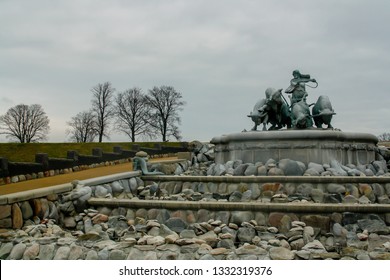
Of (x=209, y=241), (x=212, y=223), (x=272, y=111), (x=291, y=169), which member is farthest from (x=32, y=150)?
(x=209, y=241)

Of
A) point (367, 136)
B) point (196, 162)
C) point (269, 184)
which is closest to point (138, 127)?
point (196, 162)

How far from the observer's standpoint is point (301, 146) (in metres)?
15.2

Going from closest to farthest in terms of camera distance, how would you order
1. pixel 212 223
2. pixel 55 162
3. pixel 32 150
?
pixel 212 223
pixel 55 162
pixel 32 150

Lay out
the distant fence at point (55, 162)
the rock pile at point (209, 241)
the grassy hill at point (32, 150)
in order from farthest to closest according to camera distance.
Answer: the grassy hill at point (32, 150), the distant fence at point (55, 162), the rock pile at point (209, 241)

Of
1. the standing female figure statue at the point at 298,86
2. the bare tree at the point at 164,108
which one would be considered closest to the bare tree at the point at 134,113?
the bare tree at the point at 164,108

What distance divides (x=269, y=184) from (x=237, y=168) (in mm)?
3071

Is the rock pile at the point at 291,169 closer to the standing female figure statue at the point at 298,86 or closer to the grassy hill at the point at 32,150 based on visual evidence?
the standing female figure statue at the point at 298,86

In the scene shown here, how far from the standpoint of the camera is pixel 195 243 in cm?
805

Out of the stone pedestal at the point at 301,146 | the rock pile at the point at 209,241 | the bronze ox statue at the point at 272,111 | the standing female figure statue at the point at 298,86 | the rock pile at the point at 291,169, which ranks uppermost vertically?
the standing female figure statue at the point at 298,86

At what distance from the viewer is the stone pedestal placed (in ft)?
49.7

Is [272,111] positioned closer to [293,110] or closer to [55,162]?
[293,110]

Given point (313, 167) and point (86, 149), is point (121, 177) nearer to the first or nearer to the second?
point (313, 167)

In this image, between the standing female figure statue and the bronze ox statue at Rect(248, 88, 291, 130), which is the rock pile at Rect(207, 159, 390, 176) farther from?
the standing female figure statue

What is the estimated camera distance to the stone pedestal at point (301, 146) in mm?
15156
